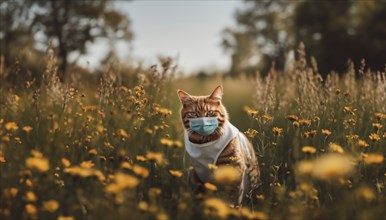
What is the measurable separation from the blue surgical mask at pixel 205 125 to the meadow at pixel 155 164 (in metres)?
0.20

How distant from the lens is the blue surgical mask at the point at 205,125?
3096mm

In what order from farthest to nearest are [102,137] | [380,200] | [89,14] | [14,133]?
[89,14] < [14,133] < [102,137] < [380,200]

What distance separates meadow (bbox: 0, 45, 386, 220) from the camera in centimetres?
247

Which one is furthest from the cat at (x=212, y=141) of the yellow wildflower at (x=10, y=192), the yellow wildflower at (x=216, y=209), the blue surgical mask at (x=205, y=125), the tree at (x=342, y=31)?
the tree at (x=342, y=31)

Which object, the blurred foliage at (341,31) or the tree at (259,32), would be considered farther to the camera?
the tree at (259,32)

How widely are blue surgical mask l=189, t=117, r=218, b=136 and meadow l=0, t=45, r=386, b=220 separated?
0.20 meters

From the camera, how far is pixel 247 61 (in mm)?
32156

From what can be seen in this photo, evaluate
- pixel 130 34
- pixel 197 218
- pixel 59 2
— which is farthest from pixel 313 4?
pixel 197 218

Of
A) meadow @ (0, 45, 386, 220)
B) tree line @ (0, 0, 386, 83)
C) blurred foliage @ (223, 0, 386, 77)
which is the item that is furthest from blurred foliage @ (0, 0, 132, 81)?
meadow @ (0, 45, 386, 220)

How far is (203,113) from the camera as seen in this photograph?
3.17 metres

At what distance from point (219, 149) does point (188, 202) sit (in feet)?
1.83

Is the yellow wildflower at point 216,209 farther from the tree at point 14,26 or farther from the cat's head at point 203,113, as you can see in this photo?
the tree at point 14,26

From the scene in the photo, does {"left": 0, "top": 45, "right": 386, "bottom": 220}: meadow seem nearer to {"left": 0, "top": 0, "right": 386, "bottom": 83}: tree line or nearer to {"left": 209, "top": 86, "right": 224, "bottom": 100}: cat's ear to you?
{"left": 209, "top": 86, "right": 224, "bottom": 100}: cat's ear

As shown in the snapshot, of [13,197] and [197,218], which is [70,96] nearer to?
[13,197]
